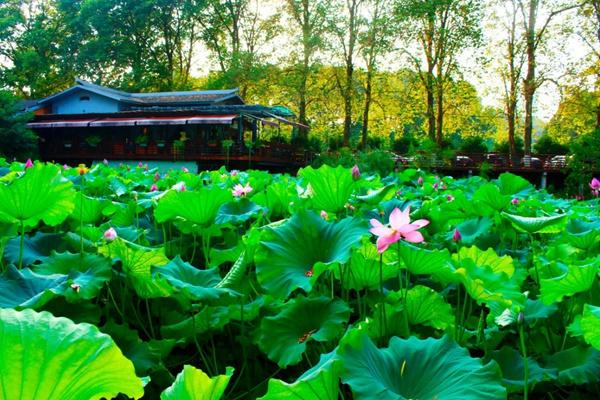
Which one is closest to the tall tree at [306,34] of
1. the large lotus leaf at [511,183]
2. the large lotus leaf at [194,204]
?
the large lotus leaf at [511,183]

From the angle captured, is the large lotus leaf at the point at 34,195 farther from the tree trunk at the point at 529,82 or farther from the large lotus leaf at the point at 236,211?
the tree trunk at the point at 529,82

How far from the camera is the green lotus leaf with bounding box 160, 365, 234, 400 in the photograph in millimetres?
543

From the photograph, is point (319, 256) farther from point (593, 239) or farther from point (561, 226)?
point (561, 226)

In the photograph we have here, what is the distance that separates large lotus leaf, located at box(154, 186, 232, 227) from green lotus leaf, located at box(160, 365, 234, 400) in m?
0.80

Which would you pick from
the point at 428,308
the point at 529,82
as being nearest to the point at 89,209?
the point at 428,308

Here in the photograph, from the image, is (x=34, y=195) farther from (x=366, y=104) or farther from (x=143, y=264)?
(x=366, y=104)

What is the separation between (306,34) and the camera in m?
24.2

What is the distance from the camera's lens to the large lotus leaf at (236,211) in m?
1.54

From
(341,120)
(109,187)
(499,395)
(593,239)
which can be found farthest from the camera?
(341,120)

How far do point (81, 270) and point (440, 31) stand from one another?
75.7 ft

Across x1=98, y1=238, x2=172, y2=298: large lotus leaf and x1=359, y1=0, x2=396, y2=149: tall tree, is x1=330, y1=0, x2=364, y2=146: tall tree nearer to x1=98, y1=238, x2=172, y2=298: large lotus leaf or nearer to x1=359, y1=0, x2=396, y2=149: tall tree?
x1=359, y1=0, x2=396, y2=149: tall tree

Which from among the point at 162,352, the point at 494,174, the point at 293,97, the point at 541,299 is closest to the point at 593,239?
the point at 541,299

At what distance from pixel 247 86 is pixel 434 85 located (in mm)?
9305

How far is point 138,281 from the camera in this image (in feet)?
3.39
